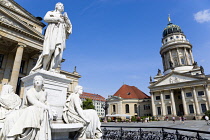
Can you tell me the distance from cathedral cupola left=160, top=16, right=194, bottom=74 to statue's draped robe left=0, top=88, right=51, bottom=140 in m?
56.7

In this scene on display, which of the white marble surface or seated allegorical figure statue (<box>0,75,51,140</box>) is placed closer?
seated allegorical figure statue (<box>0,75,51,140</box>)

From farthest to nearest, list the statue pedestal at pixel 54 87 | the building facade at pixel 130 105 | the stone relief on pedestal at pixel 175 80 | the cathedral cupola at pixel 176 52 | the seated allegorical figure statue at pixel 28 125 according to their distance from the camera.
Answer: the building facade at pixel 130 105
the cathedral cupola at pixel 176 52
the stone relief on pedestal at pixel 175 80
the statue pedestal at pixel 54 87
the seated allegorical figure statue at pixel 28 125

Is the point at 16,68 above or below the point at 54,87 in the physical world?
above

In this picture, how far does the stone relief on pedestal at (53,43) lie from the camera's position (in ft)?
14.3

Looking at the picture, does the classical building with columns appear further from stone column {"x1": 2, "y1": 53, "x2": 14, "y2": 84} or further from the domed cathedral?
the domed cathedral

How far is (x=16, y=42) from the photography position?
61.2 ft

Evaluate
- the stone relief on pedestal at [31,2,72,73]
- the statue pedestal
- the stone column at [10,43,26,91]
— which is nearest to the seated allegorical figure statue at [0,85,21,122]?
the statue pedestal

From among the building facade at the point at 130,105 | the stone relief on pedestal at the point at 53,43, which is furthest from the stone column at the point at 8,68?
the building facade at the point at 130,105

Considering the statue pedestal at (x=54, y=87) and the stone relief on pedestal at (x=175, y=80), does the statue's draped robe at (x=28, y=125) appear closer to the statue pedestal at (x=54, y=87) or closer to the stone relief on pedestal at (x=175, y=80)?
the statue pedestal at (x=54, y=87)

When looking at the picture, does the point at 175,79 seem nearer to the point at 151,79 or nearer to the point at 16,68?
the point at 151,79

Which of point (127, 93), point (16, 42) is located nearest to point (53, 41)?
point (16, 42)

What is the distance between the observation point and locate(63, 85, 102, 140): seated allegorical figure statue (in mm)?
3658

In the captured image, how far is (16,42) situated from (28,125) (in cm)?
2023

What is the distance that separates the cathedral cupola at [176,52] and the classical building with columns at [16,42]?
4897 cm
